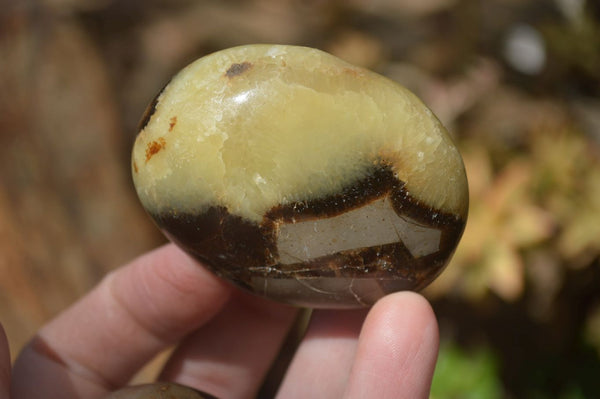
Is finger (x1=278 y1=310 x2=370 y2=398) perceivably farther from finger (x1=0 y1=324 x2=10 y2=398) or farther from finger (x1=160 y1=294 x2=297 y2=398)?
finger (x1=0 y1=324 x2=10 y2=398)

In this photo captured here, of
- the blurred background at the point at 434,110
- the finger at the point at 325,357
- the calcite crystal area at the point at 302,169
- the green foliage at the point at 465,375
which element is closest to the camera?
the calcite crystal area at the point at 302,169

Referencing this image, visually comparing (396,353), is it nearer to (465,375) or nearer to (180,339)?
(180,339)

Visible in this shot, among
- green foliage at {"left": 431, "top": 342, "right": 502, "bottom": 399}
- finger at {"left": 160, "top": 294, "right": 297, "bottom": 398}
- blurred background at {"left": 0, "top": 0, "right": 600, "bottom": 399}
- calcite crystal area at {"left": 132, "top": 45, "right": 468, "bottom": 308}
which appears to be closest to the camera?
calcite crystal area at {"left": 132, "top": 45, "right": 468, "bottom": 308}

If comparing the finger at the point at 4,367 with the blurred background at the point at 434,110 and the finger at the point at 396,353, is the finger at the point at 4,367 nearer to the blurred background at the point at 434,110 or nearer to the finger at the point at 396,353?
the finger at the point at 396,353

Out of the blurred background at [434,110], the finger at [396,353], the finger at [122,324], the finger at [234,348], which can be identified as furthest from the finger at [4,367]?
the blurred background at [434,110]

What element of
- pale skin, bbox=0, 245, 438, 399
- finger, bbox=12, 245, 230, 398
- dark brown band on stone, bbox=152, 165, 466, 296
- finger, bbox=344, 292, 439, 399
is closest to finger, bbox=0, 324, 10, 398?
pale skin, bbox=0, 245, 438, 399

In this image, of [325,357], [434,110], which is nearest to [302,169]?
[325,357]

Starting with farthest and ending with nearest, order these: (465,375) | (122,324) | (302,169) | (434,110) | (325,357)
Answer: (434,110) → (465,375) → (122,324) → (325,357) → (302,169)
